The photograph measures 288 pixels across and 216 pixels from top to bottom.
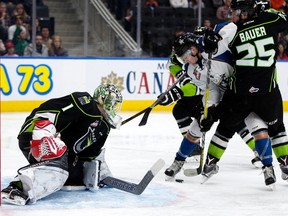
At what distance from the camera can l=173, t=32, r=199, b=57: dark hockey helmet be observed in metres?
4.88

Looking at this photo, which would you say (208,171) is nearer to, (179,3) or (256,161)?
(256,161)

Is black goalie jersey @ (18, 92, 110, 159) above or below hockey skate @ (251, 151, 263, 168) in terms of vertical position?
above

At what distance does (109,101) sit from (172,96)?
3.81ft

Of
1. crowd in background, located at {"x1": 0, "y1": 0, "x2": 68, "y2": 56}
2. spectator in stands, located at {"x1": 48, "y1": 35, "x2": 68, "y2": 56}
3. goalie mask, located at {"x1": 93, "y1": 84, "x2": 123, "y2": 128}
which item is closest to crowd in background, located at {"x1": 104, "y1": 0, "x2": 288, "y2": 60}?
spectator in stands, located at {"x1": 48, "y1": 35, "x2": 68, "y2": 56}

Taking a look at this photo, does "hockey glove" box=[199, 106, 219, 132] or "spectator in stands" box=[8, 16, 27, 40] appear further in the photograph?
"spectator in stands" box=[8, 16, 27, 40]

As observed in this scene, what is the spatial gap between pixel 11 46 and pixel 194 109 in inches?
152

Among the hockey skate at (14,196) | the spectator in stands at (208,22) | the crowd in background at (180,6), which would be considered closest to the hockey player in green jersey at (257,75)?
the hockey skate at (14,196)

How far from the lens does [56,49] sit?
9.41 meters

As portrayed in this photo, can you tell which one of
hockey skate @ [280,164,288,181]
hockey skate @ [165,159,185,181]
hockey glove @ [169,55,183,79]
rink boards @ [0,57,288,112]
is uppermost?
hockey glove @ [169,55,183,79]

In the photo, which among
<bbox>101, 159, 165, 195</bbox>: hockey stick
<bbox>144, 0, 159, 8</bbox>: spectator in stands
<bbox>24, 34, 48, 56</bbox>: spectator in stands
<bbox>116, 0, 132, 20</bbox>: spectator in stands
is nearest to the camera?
<bbox>101, 159, 165, 195</bbox>: hockey stick

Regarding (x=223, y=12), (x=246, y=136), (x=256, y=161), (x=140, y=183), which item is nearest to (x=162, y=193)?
(x=140, y=183)

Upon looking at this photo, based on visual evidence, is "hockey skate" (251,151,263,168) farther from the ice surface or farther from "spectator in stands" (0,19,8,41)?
"spectator in stands" (0,19,8,41)

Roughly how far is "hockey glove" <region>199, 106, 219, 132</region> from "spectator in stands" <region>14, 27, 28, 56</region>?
4.57 meters

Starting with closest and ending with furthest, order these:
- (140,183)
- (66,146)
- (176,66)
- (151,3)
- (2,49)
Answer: (66,146) < (140,183) < (176,66) < (2,49) < (151,3)
